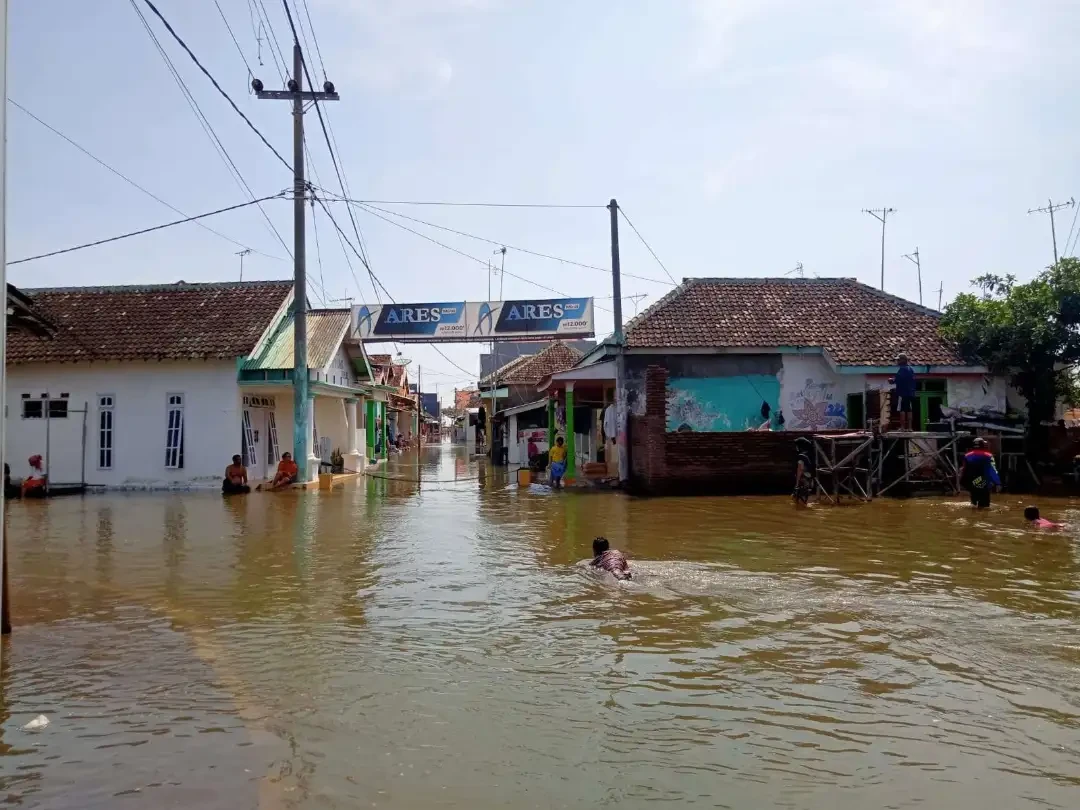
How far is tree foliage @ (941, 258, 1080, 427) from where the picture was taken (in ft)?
68.2

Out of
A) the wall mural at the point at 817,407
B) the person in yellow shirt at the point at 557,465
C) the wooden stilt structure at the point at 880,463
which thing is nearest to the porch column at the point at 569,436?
the person in yellow shirt at the point at 557,465

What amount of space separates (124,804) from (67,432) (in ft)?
73.2

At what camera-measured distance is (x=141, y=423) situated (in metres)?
23.7

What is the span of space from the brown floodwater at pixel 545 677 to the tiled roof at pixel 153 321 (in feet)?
40.0

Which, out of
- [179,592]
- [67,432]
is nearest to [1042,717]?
[179,592]

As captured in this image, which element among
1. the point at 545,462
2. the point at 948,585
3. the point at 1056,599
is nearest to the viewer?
the point at 1056,599

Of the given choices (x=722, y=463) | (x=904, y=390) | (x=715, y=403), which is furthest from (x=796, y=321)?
(x=722, y=463)

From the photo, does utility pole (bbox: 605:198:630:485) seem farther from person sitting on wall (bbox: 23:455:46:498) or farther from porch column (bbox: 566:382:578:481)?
person sitting on wall (bbox: 23:455:46:498)

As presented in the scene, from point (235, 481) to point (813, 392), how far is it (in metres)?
15.2

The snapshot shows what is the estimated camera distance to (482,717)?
17.7 ft

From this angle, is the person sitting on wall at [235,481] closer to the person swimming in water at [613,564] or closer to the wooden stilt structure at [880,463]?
the wooden stilt structure at [880,463]

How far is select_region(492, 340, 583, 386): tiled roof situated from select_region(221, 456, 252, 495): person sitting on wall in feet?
56.4

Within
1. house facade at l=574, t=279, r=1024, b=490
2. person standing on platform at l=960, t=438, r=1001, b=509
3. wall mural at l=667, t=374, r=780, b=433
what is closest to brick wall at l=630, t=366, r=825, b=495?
house facade at l=574, t=279, r=1024, b=490

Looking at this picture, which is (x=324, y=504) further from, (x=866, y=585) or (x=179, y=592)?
(x=866, y=585)
